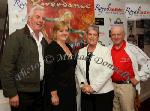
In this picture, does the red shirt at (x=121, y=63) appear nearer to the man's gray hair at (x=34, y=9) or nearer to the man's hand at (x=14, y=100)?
the man's gray hair at (x=34, y=9)

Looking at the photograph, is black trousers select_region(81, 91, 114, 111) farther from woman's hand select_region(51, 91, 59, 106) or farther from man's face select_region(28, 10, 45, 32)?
man's face select_region(28, 10, 45, 32)

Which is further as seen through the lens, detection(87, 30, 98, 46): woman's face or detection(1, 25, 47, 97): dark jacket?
detection(87, 30, 98, 46): woman's face

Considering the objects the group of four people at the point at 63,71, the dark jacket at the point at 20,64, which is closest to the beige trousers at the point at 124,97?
the group of four people at the point at 63,71

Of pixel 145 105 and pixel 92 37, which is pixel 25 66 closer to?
pixel 92 37

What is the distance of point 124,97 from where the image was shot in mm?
3297

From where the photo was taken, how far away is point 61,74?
2971 millimetres

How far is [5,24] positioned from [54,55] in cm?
64

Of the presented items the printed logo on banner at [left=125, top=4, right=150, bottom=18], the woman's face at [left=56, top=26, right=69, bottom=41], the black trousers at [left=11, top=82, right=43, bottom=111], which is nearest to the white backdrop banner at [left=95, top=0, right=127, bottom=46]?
the printed logo on banner at [left=125, top=4, right=150, bottom=18]

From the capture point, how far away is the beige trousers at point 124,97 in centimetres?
330

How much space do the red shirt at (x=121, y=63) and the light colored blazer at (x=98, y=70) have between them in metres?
0.14

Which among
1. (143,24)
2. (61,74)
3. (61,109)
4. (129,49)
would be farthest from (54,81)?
(143,24)

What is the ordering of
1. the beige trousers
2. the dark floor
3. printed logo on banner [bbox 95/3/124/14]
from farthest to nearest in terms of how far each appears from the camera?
1. the dark floor
2. printed logo on banner [bbox 95/3/124/14]
3. the beige trousers

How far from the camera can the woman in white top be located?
10.2 ft

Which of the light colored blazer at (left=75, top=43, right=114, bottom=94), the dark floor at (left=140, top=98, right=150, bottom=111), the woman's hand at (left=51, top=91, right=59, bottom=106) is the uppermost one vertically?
the light colored blazer at (left=75, top=43, right=114, bottom=94)
